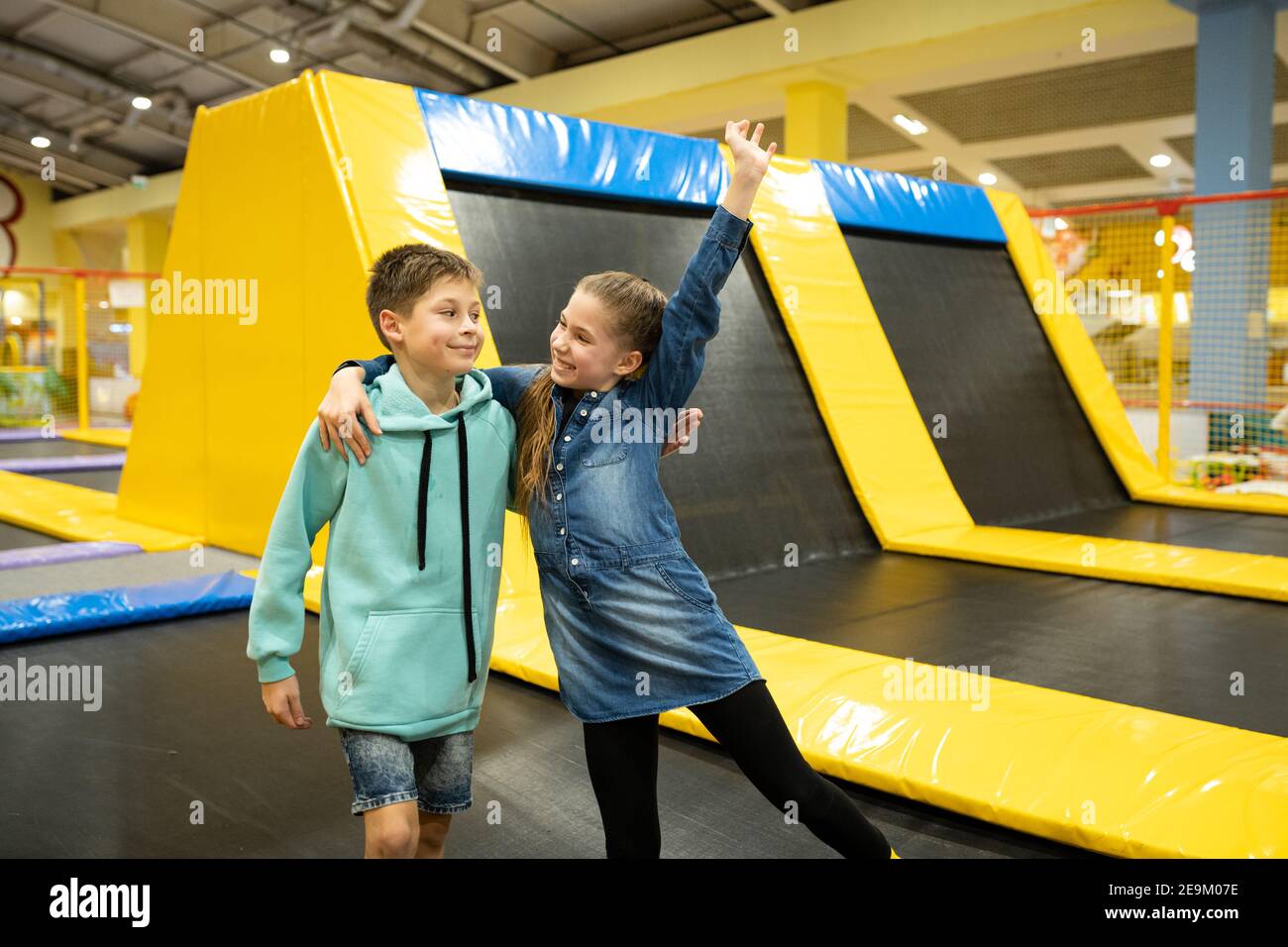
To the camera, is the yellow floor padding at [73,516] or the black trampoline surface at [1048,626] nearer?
the black trampoline surface at [1048,626]

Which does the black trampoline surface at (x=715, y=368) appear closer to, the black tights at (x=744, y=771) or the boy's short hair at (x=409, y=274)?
the boy's short hair at (x=409, y=274)

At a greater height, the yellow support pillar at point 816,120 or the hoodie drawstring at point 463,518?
the yellow support pillar at point 816,120

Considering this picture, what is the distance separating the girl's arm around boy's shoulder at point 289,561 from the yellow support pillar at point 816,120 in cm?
805

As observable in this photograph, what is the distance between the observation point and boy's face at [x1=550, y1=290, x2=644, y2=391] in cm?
123

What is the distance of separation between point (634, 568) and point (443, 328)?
0.35 meters

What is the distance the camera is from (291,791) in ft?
5.55

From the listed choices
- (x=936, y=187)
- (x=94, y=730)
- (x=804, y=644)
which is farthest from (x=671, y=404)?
(x=936, y=187)

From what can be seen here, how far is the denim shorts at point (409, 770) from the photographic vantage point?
44.9 inches

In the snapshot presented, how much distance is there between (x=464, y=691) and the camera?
121 centimetres

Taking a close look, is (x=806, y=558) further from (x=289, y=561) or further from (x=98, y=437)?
(x=98, y=437)

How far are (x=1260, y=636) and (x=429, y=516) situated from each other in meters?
2.25

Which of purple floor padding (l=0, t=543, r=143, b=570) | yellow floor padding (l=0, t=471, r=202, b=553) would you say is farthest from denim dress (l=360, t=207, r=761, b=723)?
yellow floor padding (l=0, t=471, r=202, b=553)

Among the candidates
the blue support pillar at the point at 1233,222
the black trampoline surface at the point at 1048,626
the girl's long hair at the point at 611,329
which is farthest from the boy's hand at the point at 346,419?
the blue support pillar at the point at 1233,222

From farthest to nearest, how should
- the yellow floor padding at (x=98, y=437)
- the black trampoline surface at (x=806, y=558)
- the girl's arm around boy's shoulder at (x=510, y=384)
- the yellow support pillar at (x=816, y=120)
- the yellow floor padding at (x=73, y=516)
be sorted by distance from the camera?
the yellow support pillar at (x=816, y=120) < the yellow floor padding at (x=98, y=437) < the yellow floor padding at (x=73, y=516) < the black trampoline surface at (x=806, y=558) < the girl's arm around boy's shoulder at (x=510, y=384)
